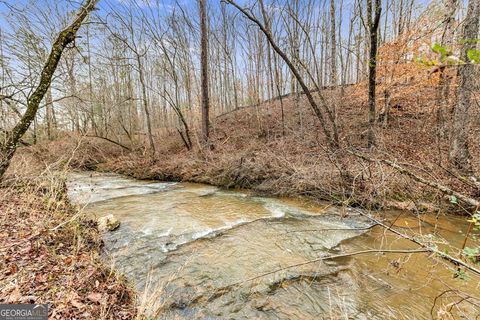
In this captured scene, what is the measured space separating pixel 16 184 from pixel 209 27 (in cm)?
1553

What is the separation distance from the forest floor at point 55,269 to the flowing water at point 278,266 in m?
0.40

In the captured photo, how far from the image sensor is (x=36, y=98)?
4.79m

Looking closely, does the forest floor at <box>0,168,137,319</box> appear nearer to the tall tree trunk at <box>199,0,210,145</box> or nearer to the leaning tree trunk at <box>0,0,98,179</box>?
the leaning tree trunk at <box>0,0,98,179</box>

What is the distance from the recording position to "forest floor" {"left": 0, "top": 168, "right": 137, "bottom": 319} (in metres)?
2.36

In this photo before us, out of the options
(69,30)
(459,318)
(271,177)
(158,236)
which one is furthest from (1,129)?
(459,318)

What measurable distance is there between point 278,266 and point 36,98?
5.89 meters

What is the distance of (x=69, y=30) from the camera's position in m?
5.00

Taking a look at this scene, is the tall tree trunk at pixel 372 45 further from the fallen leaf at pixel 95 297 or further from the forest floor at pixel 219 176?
the fallen leaf at pixel 95 297

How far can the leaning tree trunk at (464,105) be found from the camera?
5594 millimetres

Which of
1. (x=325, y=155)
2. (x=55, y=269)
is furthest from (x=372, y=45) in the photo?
(x=55, y=269)

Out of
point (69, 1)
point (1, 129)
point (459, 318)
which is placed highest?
point (69, 1)

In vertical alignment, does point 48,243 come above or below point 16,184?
below

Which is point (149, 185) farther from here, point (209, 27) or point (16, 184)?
point (209, 27)

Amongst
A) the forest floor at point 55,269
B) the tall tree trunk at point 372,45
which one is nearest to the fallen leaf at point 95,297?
the forest floor at point 55,269
